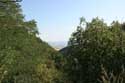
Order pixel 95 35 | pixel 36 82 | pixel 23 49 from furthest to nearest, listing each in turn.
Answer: pixel 23 49 < pixel 36 82 < pixel 95 35

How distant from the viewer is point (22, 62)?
47.5 m

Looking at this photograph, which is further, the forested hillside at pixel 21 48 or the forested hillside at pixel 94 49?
the forested hillside at pixel 21 48

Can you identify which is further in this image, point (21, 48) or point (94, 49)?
point (21, 48)

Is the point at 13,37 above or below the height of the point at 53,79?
above

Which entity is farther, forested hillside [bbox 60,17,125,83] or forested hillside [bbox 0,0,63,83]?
forested hillside [bbox 0,0,63,83]

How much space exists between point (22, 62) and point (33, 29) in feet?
14.9

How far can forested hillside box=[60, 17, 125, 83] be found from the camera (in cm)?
2577

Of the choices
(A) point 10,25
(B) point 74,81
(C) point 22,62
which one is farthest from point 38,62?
(B) point 74,81

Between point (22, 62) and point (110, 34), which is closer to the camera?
point (110, 34)

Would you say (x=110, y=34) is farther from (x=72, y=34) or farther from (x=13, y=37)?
(x=13, y=37)

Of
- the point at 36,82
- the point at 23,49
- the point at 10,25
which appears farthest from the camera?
the point at 23,49

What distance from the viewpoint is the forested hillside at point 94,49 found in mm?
25766

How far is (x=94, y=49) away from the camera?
2630 cm

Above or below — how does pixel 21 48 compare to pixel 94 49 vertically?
above
